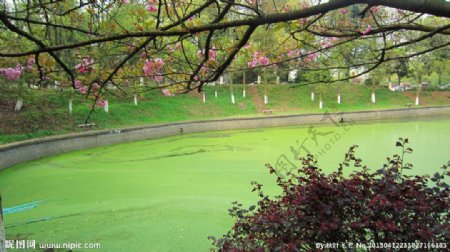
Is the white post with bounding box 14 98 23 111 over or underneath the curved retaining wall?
over

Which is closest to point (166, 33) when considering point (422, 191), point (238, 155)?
point (422, 191)

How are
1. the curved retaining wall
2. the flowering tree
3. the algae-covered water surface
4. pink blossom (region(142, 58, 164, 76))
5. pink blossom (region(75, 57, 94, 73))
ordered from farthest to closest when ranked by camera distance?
the curved retaining wall, the algae-covered water surface, pink blossom (region(142, 58, 164, 76)), pink blossom (region(75, 57, 94, 73)), the flowering tree

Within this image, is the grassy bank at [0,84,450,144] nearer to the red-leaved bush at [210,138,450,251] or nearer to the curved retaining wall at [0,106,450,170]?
the curved retaining wall at [0,106,450,170]

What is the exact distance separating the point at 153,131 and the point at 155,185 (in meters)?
4.48

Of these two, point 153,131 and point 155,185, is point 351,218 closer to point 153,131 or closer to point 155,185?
point 155,185

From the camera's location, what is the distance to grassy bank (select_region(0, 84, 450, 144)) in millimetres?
7898

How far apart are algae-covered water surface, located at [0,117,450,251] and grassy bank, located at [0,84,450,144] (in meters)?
1.93

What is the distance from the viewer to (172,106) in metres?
12.2

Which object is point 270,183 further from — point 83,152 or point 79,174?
point 83,152

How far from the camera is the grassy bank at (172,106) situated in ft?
25.9

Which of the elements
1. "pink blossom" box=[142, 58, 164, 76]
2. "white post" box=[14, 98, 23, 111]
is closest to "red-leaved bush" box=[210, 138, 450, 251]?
"pink blossom" box=[142, 58, 164, 76]

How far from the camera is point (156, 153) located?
6.26 metres

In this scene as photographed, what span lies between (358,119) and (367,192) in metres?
10.7

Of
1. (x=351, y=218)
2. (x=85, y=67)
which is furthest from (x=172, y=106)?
(x=351, y=218)
